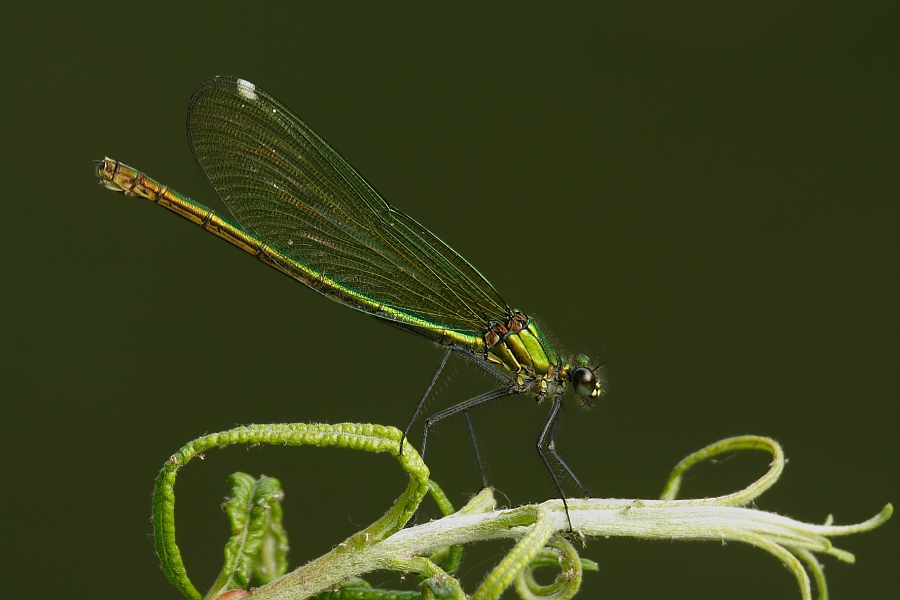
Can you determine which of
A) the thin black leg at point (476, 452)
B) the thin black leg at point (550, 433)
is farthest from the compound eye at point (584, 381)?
the thin black leg at point (476, 452)

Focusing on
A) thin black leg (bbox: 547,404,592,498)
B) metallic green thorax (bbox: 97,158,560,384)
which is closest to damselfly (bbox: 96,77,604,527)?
metallic green thorax (bbox: 97,158,560,384)

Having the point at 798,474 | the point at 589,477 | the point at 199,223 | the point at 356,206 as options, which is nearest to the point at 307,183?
the point at 356,206

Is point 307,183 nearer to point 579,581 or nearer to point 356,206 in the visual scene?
point 356,206

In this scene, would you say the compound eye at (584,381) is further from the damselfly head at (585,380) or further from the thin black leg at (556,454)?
the thin black leg at (556,454)

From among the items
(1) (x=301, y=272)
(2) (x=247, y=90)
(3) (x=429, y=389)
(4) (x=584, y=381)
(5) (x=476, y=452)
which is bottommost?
(5) (x=476, y=452)

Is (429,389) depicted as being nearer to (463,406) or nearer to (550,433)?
(463,406)

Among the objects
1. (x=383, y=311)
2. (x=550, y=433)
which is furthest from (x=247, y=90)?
(x=550, y=433)
